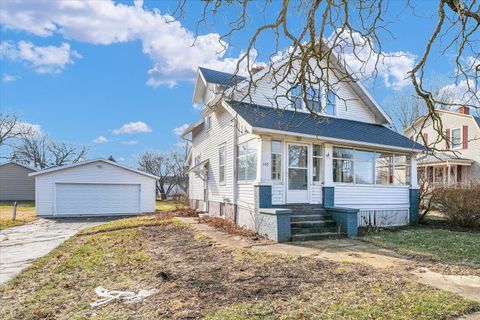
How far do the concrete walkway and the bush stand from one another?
608 cm

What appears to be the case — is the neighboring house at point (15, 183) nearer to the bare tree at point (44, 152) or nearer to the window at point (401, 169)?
the bare tree at point (44, 152)

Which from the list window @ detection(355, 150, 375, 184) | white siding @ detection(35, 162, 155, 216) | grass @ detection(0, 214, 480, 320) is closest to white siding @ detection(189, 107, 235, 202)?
white siding @ detection(35, 162, 155, 216)

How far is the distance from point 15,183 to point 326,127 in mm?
31388

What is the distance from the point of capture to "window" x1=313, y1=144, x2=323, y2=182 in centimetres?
1206

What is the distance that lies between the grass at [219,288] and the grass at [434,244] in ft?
8.49

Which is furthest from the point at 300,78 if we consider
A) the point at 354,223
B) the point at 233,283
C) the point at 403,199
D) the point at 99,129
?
the point at 99,129

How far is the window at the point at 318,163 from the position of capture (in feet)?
39.6

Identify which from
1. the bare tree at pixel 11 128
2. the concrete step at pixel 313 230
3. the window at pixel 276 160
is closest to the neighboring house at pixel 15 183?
the bare tree at pixel 11 128

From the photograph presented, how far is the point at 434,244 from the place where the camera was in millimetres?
9156

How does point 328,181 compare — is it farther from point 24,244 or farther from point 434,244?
point 24,244

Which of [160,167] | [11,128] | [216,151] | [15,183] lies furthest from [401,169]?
[11,128]

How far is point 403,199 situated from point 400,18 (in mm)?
10613

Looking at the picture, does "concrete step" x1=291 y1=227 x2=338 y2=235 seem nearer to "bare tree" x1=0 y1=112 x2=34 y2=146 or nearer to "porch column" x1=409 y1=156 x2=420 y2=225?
"porch column" x1=409 y1=156 x2=420 y2=225

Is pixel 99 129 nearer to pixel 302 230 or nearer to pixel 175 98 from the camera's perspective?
pixel 175 98
